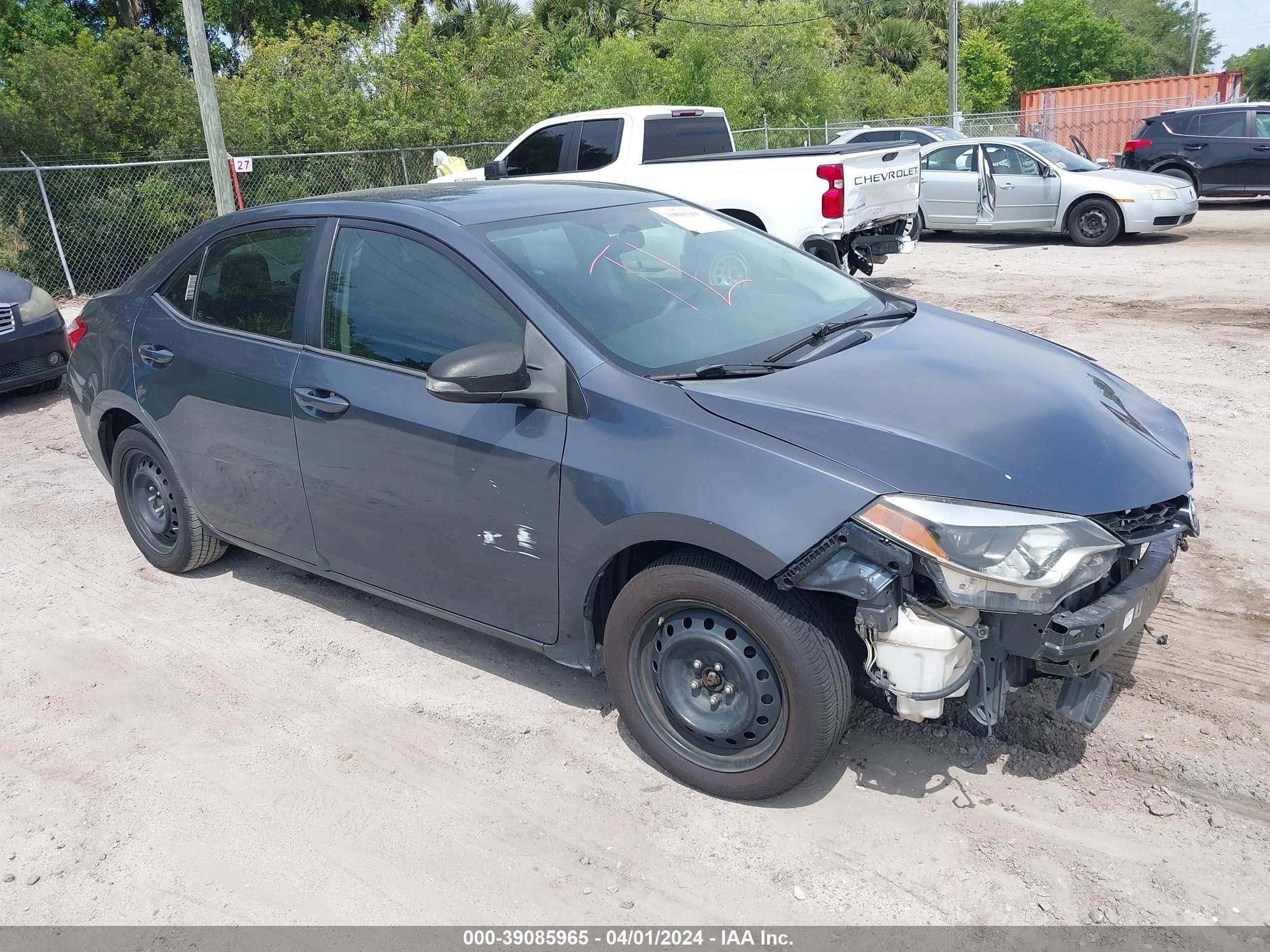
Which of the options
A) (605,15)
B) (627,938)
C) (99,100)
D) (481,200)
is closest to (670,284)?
(481,200)

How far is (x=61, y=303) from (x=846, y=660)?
1437 cm

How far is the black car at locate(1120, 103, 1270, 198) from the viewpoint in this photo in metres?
17.2

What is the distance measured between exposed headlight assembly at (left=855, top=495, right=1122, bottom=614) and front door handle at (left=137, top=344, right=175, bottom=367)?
131 inches

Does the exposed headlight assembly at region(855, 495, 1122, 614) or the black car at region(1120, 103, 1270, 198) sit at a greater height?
the black car at region(1120, 103, 1270, 198)

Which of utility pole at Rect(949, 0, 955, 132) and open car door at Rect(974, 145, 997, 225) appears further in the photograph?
utility pole at Rect(949, 0, 955, 132)

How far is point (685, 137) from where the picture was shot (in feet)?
40.4

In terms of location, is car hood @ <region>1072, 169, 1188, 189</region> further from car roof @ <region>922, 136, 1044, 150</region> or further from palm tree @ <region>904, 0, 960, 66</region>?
palm tree @ <region>904, 0, 960, 66</region>

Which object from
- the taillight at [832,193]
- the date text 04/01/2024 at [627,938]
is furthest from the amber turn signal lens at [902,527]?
the taillight at [832,193]

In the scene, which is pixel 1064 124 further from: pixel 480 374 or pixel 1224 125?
pixel 480 374

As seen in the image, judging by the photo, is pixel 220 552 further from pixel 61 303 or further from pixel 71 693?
pixel 61 303

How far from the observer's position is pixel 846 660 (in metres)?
3.03

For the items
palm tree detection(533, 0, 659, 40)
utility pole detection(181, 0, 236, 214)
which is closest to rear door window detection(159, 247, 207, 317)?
utility pole detection(181, 0, 236, 214)

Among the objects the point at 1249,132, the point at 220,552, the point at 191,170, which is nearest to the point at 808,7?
the point at 1249,132

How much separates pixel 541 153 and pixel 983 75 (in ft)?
133
